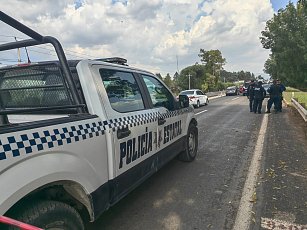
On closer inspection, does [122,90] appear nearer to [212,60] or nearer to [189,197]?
[189,197]

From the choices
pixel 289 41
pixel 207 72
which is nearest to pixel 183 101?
pixel 289 41

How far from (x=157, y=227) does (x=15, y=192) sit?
1.92 meters

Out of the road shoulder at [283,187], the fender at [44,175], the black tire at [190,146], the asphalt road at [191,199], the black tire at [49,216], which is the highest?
the fender at [44,175]

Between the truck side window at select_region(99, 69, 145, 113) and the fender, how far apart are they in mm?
910

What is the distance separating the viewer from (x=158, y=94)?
4777mm

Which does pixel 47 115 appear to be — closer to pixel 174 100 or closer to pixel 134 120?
pixel 134 120

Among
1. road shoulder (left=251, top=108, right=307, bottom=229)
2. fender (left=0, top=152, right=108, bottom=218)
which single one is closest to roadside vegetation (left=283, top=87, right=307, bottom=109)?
road shoulder (left=251, top=108, right=307, bottom=229)

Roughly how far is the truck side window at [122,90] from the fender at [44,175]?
0.91 metres

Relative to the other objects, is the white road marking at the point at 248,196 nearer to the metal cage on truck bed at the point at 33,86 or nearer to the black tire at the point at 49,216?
the black tire at the point at 49,216

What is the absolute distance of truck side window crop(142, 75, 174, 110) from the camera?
177 inches

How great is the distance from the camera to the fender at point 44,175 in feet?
6.52

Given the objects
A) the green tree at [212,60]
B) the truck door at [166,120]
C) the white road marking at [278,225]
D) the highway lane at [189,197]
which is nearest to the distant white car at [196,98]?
the highway lane at [189,197]

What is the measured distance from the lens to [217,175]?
533 cm

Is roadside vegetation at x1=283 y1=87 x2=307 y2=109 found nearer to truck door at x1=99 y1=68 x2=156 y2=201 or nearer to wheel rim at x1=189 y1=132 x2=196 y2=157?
wheel rim at x1=189 y1=132 x2=196 y2=157
